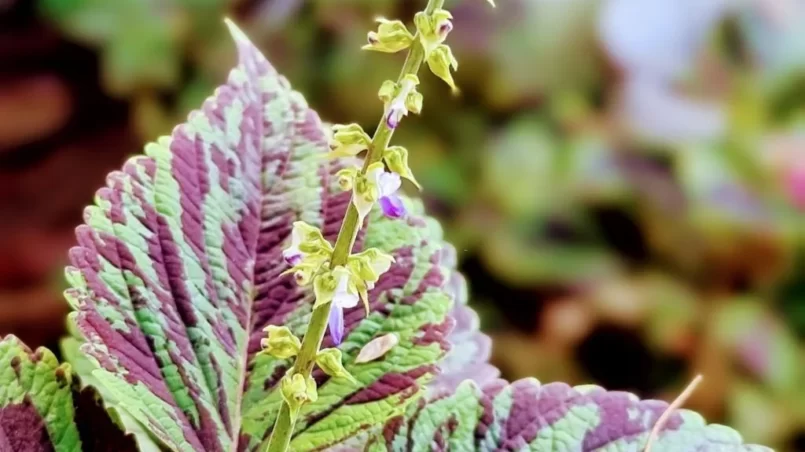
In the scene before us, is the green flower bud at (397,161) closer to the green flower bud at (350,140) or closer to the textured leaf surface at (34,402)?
the green flower bud at (350,140)

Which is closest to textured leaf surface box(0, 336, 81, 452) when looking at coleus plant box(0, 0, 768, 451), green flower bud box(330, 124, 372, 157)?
coleus plant box(0, 0, 768, 451)

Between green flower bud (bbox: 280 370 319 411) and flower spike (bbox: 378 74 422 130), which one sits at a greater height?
flower spike (bbox: 378 74 422 130)

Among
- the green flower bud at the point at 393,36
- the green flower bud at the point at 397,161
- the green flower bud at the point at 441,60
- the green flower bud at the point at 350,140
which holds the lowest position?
the green flower bud at the point at 397,161

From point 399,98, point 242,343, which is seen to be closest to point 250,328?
point 242,343

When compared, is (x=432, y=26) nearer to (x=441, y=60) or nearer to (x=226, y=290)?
(x=441, y=60)

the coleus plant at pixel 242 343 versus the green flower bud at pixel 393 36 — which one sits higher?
the green flower bud at pixel 393 36

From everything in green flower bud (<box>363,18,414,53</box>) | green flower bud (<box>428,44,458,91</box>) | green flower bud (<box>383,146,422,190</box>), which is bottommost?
green flower bud (<box>383,146,422,190</box>)

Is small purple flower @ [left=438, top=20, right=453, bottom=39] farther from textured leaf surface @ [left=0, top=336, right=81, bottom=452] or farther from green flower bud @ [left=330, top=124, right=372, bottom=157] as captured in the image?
textured leaf surface @ [left=0, top=336, right=81, bottom=452]

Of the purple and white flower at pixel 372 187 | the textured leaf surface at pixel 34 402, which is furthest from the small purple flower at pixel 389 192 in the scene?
the textured leaf surface at pixel 34 402
